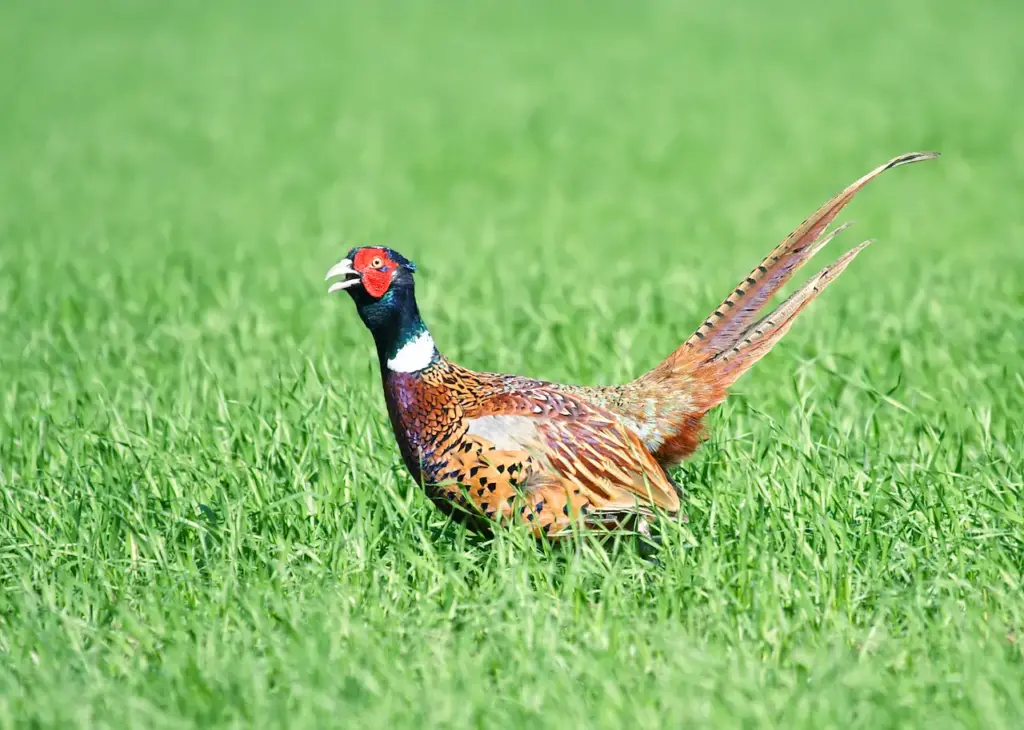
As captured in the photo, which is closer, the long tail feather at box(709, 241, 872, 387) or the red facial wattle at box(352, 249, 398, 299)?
the red facial wattle at box(352, 249, 398, 299)

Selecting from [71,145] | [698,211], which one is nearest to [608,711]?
[698,211]

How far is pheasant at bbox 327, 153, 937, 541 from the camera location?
4.27 meters

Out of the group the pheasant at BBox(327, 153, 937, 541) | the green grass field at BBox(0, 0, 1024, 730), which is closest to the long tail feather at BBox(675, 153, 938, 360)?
the pheasant at BBox(327, 153, 937, 541)

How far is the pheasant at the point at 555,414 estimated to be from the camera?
427 cm

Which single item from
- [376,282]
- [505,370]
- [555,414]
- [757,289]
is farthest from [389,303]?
[505,370]

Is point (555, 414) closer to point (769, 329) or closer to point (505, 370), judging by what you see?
point (769, 329)

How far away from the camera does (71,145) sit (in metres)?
14.9

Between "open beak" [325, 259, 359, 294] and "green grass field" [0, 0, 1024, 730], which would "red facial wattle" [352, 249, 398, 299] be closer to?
"open beak" [325, 259, 359, 294]

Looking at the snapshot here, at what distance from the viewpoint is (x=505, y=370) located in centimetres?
654

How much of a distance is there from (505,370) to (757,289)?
2081 mm

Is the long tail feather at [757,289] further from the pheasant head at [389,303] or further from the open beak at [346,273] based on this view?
the open beak at [346,273]

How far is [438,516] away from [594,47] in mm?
15866

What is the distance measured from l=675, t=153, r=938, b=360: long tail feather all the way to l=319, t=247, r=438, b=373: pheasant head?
0.92 metres

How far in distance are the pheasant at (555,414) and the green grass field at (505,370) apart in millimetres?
171
